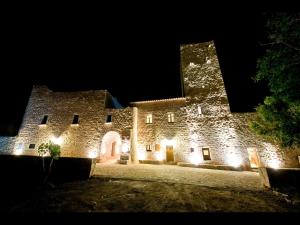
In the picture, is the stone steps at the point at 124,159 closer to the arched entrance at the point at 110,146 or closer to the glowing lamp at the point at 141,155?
the glowing lamp at the point at 141,155

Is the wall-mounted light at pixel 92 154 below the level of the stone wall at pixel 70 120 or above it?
below

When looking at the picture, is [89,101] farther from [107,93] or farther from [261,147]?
[261,147]

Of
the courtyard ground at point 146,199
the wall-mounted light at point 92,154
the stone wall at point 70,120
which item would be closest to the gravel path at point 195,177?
the courtyard ground at point 146,199

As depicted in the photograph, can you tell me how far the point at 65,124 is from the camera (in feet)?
58.6

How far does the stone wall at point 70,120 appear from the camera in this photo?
1652cm

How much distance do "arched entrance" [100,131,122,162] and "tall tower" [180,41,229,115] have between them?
29.1 feet

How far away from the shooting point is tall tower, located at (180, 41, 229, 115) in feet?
52.1

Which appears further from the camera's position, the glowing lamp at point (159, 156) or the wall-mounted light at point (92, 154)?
the wall-mounted light at point (92, 154)

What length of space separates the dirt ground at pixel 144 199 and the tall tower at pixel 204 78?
10111mm

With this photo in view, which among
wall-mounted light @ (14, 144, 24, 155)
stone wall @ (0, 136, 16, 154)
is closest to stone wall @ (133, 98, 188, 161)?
wall-mounted light @ (14, 144, 24, 155)

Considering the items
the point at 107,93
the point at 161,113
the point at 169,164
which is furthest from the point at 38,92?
the point at 169,164

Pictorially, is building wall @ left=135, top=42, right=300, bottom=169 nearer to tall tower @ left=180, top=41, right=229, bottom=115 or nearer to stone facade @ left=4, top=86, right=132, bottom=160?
tall tower @ left=180, top=41, right=229, bottom=115

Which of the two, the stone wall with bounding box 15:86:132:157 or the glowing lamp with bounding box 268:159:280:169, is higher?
the stone wall with bounding box 15:86:132:157

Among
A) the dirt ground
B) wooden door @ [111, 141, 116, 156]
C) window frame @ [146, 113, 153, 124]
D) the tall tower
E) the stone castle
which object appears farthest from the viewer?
wooden door @ [111, 141, 116, 156]
